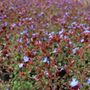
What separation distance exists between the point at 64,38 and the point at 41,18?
184 centimetres

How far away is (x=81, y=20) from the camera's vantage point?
5605mm

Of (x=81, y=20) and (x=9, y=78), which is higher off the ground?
(x=81, y=20)

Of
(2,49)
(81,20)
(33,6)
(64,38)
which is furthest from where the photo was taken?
(33,6)

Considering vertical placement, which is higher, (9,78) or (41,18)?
(41,18)

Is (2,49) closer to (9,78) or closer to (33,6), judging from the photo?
(9,78)

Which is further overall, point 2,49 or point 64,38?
point 2,49

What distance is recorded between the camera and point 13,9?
632 centimetres

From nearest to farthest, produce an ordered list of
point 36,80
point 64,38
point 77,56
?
point 36,80 → point 77,56 → point 64,38

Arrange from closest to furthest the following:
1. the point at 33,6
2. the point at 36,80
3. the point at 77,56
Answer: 1. the point at 36,80
2. the point at 77,56
3. the point at 33,6

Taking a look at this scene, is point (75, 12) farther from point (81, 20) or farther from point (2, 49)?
point (2, 49)

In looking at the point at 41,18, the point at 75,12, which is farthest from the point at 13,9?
the point at 75,12

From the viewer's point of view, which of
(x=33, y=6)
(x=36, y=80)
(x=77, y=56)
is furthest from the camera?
(x=33, y=6)

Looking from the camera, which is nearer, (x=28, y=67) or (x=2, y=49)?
(x=28, y=67)

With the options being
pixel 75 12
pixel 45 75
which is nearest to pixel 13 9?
pixel 75 12
